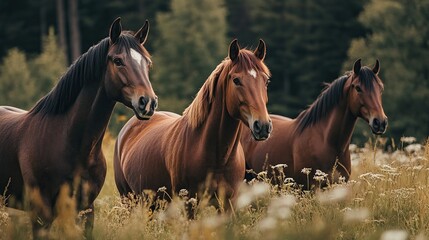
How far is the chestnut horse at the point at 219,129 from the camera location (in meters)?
7.80

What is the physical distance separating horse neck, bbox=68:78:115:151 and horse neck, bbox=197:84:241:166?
1.06 meters

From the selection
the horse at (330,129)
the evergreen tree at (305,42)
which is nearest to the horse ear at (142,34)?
the horse at (330,129)

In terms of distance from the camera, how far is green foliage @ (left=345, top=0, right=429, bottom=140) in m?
33.8

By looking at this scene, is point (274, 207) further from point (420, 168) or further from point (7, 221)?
point (420, 168)

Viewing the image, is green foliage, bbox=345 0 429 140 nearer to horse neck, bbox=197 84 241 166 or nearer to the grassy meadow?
the grassy meadow

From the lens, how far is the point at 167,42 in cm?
4694

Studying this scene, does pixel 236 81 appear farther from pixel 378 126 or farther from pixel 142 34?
pixel 378 126

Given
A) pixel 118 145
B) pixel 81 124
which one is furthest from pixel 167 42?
pixel 81 124

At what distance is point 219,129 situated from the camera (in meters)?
8.17

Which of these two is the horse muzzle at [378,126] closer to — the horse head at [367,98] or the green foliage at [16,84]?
the horse head at [367,98]

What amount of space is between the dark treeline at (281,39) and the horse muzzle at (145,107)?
86.0ft

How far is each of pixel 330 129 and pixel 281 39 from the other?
1573 inches

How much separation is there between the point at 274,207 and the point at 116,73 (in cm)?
227

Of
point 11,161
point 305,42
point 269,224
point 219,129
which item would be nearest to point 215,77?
point 219,129
